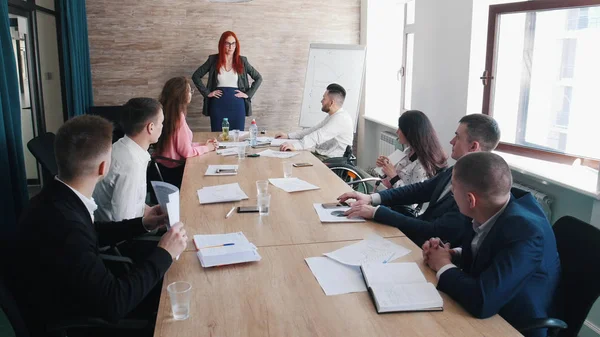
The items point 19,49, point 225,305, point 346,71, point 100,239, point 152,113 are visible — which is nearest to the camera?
point 225,305

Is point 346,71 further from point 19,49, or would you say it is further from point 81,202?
point 81,202

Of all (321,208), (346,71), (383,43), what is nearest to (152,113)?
(321,208)

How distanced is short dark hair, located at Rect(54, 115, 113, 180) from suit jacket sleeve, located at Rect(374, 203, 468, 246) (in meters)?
1.26

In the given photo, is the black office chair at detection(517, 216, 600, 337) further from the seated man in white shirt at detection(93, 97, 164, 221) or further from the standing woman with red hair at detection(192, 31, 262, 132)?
the standing woman with red hair at detection(192, 31, 262, 132)

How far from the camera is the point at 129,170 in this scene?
2486 mm

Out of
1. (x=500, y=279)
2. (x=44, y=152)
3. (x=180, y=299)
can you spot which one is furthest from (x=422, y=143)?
(x=44, y=152)

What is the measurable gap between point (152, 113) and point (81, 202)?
1.22 m

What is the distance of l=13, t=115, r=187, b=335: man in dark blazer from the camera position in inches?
57.0

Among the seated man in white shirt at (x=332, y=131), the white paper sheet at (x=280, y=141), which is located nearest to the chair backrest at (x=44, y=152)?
the white paper sheet at (x=280, y=141)

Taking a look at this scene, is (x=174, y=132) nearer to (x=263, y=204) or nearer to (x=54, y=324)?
(x=263, y=204)

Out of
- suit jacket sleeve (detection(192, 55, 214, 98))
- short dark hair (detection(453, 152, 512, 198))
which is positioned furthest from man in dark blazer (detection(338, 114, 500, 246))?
suit jacket sleeve (detection(192, 55, 214, 98))

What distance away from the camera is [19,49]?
4520 millimetres

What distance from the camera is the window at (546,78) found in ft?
9.59

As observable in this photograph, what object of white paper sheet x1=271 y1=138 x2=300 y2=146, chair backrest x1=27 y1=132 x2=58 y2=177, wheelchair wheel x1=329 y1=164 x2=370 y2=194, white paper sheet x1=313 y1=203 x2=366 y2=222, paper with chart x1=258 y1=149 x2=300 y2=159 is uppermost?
chair backrest x1=27 y1=132 x2=58 y2=177
